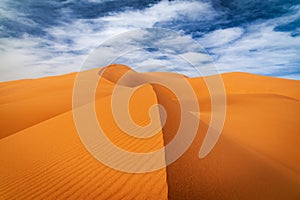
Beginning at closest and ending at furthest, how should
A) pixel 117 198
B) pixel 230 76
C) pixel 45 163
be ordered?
pixel 117 198
pixel 45 163
pixel 230 76

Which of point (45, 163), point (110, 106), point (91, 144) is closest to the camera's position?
point (45, 163)

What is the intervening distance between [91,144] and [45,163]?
1226 mm

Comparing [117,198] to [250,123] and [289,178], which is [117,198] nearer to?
[289,178]

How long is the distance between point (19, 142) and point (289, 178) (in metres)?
8.16

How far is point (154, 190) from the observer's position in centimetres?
389

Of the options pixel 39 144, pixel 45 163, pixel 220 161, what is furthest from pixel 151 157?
pixel 39 144

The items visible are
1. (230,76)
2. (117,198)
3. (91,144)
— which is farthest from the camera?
(230,76)

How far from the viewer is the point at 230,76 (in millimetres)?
34156

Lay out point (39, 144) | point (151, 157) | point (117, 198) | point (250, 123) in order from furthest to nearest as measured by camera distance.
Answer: point (250, 123) < point (39, 144) < point (151, 157) < point (117, 198)

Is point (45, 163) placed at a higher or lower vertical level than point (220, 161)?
higher

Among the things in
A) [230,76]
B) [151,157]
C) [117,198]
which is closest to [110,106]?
[151,157]

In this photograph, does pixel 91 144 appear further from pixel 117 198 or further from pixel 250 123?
pixel 250 123

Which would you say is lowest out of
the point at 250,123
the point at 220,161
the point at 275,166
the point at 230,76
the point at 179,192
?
the point at 230,76

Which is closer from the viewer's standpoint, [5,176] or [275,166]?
[5,176]
